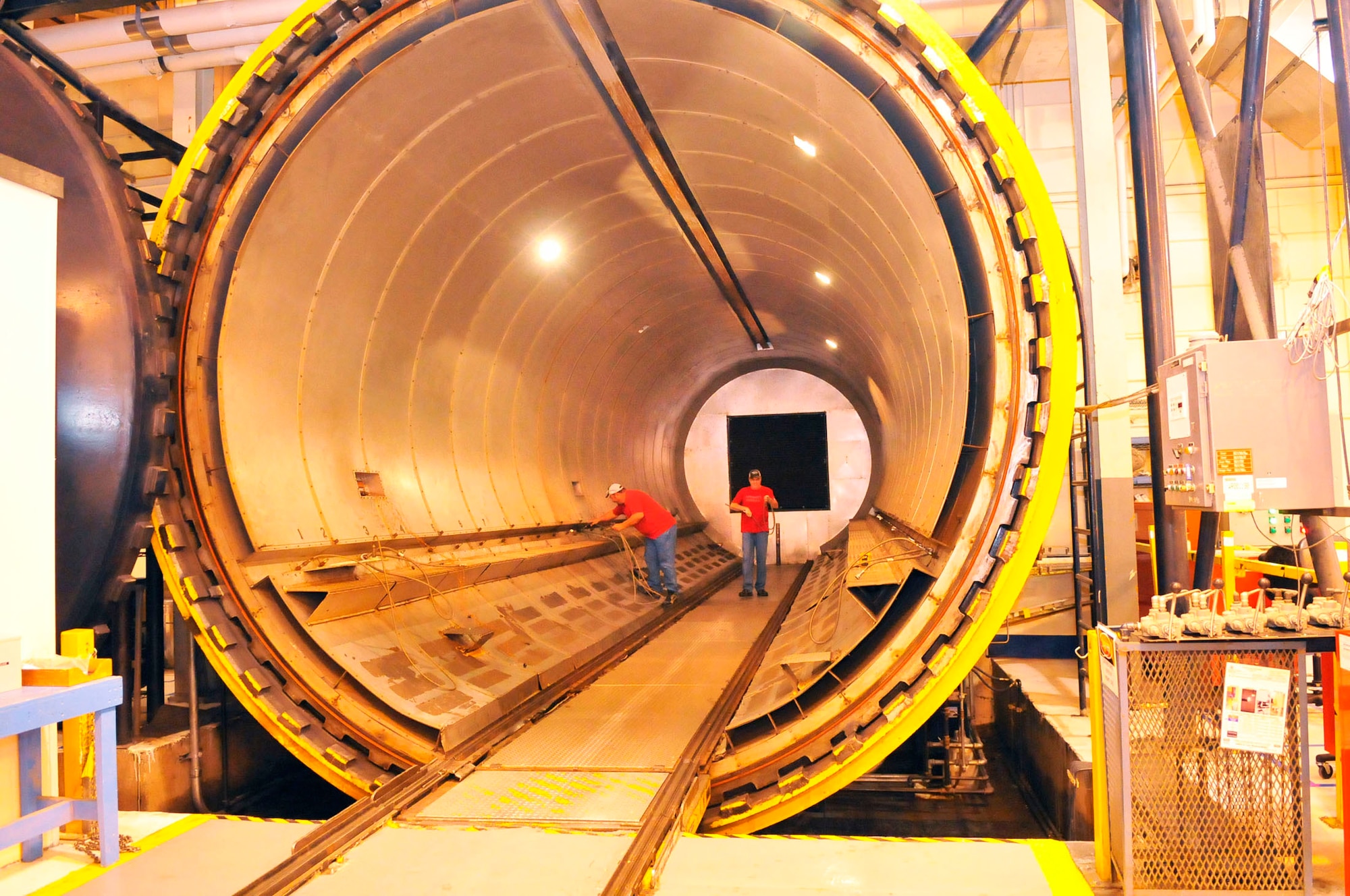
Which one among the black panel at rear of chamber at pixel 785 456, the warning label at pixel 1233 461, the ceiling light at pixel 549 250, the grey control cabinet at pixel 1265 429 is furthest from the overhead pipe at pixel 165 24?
the black panel at rear of chamber at pixel 785 456

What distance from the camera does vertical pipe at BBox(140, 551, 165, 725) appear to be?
520 centimetres

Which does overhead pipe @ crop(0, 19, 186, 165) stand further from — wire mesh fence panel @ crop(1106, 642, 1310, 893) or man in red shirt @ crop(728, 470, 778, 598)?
man in red shirt @ crop(728, 470, 778, 598)

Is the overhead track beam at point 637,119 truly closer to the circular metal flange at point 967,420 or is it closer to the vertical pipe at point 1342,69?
the circular metal flange at point 967,420

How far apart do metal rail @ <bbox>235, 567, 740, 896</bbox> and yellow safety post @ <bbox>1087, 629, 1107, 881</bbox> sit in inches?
108

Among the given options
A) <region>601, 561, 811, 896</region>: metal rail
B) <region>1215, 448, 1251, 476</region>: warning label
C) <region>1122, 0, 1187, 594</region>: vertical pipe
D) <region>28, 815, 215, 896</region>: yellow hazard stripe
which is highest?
<region>1122, 0, 1187, 594</region>: vertical pipe

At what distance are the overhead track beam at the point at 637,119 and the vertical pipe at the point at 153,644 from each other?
3.74 meters

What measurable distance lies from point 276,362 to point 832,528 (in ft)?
38.9

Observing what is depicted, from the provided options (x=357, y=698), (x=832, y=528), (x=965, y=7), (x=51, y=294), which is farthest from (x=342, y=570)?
(x=832, y=528)

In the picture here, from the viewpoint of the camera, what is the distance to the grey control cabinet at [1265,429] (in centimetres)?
372

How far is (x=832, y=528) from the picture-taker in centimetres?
1603

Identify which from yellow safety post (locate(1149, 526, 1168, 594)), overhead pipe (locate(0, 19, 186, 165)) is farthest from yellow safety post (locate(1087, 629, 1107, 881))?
overhead pipe (locate(0, 19, 186, 165))

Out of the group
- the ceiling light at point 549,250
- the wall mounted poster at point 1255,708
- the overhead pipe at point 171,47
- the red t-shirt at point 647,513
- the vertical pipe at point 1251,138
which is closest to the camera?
the wall mounted poster at point 1255,708

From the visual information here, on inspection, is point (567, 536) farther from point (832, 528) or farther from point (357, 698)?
point (832, 528)

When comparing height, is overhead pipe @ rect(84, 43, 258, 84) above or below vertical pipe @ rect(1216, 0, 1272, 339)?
above
